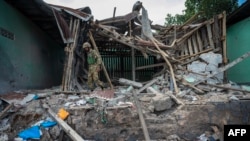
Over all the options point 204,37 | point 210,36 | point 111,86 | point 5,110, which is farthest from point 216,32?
point 5,110

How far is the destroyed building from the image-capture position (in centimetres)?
514

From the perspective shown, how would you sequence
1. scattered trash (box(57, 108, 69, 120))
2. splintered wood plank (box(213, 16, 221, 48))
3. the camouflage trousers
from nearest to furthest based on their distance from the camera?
1. scattered trash (box(57, 108, 69, 120))
2. the camouflage trousers
3. splintered wood plank (box(213, 16, 221, 48))

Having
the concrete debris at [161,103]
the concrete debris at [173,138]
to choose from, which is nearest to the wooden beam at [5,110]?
the concrete debris at [161,103]

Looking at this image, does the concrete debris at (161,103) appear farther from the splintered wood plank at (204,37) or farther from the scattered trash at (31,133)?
the splintered wood plank at (204,37)

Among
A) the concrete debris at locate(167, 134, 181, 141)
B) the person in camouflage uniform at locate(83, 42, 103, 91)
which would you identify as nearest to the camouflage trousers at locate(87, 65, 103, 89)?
the person in camouflage uniform at locate(83, 42, 103, 91)

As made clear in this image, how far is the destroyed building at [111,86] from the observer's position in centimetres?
514

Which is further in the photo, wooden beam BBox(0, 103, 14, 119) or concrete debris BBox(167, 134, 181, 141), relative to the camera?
concrete debris BBox(167, 134, 181, 141)

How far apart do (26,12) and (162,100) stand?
5.23 metres

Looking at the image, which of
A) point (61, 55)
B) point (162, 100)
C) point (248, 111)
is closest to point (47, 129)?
point (162, 100)

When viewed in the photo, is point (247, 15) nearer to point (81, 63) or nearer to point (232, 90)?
point (232, 90)

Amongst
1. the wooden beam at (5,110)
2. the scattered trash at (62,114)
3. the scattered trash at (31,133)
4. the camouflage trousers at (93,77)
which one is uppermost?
the camouflage trousers at (93,77)

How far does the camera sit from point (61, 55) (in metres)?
12.2

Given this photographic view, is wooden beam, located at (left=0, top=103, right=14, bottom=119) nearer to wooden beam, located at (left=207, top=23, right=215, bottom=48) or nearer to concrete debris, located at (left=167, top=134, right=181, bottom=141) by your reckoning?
concrete debris, located at (left=167, top=134, right=181, bottom=141)

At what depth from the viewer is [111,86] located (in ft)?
24.6
